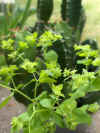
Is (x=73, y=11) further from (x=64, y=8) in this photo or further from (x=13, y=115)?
(x=13, y=115)

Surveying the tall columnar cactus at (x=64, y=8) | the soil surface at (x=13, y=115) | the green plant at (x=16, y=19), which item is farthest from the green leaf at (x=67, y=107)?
the green plant at (x=16, y=19)

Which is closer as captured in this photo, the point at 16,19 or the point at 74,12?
the point at 74,12

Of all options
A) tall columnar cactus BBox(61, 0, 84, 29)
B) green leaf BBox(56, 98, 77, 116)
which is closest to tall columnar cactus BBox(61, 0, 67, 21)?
tall columnar cactus BBox(61, 0, 84, 29)

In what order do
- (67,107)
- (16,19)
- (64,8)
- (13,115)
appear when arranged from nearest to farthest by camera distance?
(67,107) → (13,115) → (64,8) → (16,19)

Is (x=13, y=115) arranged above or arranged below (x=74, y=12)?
below

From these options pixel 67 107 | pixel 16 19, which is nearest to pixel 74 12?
pixel 16 19

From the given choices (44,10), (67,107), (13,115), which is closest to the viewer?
(67,107)

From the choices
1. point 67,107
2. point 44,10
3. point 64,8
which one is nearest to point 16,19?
point 64,8

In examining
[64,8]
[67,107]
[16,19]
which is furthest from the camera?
[16,19]

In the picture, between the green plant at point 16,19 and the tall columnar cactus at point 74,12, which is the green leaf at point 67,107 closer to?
the tall columnar cactus at point 74,12

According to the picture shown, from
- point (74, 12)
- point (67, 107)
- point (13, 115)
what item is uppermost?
point (74, 12)

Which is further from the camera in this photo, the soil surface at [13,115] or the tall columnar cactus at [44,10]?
the tall columnar cactus at [44,10]

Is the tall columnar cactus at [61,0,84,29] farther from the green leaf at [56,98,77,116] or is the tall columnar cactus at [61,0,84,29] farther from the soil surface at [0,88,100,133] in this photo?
the green leaf at [56,98,77,116]

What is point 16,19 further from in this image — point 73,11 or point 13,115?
point 13,115
